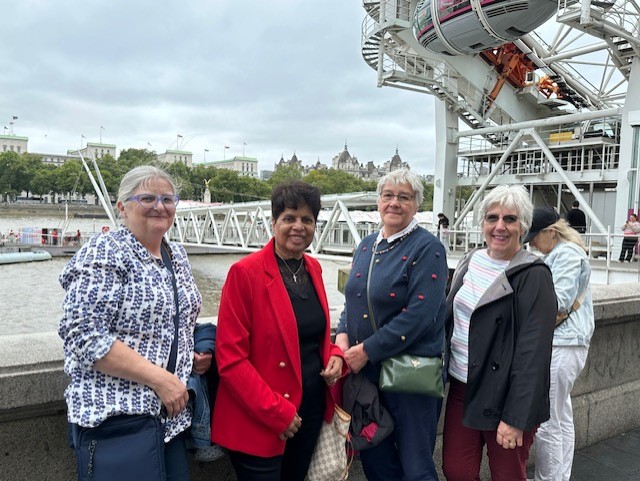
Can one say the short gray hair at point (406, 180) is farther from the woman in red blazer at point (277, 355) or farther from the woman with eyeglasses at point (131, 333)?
the woman with eyeglasses at point (131, 333)

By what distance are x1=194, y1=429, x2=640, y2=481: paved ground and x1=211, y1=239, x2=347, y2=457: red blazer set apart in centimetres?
113

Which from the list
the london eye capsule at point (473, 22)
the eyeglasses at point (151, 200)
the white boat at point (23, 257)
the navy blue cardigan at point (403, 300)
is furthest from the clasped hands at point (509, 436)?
the white boat at point (23, 257)

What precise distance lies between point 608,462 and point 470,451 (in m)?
1.74

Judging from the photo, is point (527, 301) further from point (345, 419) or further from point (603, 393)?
point (603, 393)

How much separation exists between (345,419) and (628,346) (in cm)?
297

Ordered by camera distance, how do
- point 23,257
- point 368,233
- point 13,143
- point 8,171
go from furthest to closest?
point 13,143 < point 8,171 < point 23,257 < point 368,233

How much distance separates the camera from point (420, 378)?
2.32m

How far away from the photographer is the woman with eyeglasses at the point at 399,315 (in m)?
2.33

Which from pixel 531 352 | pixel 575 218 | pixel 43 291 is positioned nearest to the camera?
pixel 531 352

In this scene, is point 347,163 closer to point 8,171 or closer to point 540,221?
point 8,171

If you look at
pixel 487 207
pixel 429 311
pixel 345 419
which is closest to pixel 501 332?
pixel 429 311

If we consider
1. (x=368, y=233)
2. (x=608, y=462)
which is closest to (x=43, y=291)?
(x=368, y=233)

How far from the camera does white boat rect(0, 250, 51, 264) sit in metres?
38.9

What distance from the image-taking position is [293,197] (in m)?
2.27
